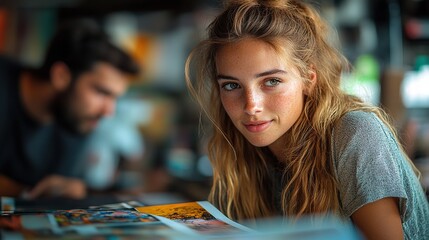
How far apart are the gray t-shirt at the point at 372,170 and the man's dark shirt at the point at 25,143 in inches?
102

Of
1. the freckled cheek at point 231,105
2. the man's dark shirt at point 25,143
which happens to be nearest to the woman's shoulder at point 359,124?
the freckled cheek at point 231,105

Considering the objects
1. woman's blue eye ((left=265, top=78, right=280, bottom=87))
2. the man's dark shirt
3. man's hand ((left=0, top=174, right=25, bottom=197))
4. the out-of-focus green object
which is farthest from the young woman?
the out-of-focus green object

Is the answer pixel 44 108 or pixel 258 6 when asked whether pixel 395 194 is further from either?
pixel 44 108

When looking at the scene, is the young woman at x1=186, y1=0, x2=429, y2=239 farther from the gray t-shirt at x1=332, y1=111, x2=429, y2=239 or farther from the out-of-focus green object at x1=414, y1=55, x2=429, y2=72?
the out-of-focus green object at x1=414, y1=55, x2=429, y2=72

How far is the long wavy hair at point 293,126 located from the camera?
1.20 m

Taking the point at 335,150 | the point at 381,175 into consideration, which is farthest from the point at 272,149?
the point at 381,175

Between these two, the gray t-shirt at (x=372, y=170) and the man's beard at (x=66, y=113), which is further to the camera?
the man's beard at (x=66, y=113)

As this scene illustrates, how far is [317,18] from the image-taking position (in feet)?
4.41

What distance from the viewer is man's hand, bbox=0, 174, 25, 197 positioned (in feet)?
10.2

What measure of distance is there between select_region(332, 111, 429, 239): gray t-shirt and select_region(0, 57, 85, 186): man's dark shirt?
2602mm

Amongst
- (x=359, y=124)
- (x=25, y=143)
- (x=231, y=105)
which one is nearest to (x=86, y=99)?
(x=25, y=143)

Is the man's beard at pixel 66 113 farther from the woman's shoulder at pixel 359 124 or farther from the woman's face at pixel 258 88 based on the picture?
the woman's shoulder at pixel 359 124

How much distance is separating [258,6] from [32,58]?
2670mm

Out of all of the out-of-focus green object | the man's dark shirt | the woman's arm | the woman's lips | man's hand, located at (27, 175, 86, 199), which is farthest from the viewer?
the out-of-focus green object
